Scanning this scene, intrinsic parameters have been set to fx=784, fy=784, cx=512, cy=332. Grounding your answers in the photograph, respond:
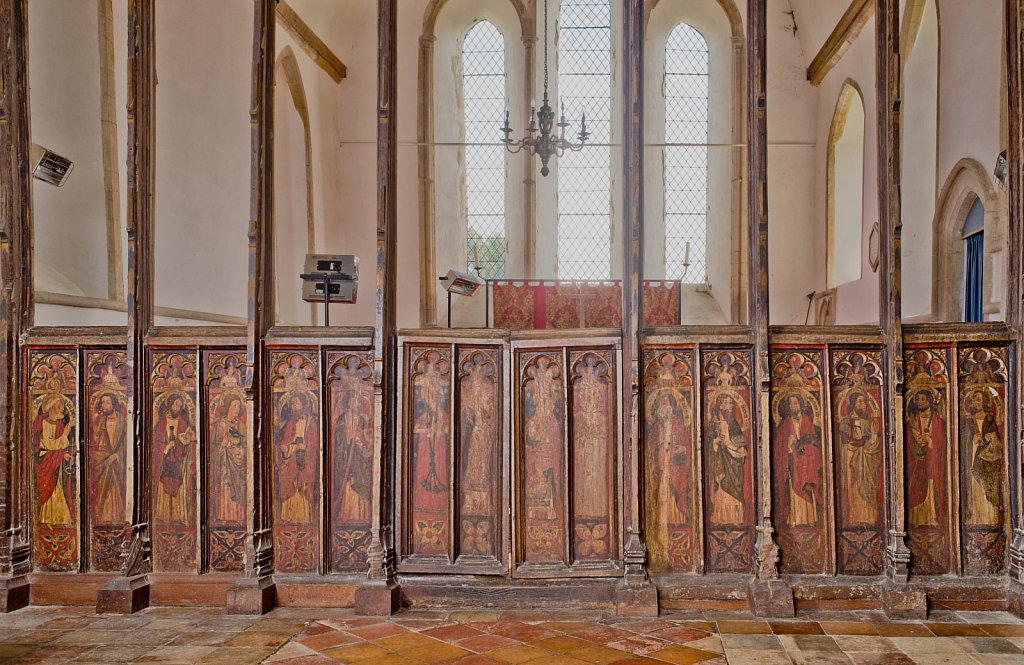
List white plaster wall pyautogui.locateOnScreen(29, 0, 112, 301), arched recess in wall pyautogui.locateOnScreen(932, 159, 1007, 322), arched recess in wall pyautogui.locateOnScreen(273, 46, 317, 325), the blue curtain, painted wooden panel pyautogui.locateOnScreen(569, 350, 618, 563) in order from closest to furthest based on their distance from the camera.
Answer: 1. painted wooden panel pyautogui.locateOnScreen(569, 350, 618, 563)
2. white plaster wall pyautogui.locateOnScreen(29, 0, 112, 301)
3. arched recess in wall pyautogui.locateOnScreen(932, 159, 1007, 322)
4. the blue curtain
5. arched recess in wall pyautogui.locateOnScreen(273, 46, 317, 325)

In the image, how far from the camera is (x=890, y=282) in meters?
4.16

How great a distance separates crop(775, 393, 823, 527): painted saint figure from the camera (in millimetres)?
4199

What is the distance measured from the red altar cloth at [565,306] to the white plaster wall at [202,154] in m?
3.14

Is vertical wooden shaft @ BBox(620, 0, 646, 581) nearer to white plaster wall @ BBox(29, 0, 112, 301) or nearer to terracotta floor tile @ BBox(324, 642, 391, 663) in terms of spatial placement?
terracotta floor tile @ BBox(324, 642, 391, 663)

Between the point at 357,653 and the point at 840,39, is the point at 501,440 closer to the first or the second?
the point at 357,653

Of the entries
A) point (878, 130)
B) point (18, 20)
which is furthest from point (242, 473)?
point (878, 130)

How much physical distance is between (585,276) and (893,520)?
7.90 metres

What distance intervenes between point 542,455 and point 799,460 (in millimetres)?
1380

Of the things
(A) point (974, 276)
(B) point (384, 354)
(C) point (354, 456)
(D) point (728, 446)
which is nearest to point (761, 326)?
(D) point (728, 446)

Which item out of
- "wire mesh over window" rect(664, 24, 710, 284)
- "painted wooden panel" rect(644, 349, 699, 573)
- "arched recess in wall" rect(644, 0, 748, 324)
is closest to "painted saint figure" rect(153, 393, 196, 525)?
"painted wooden panel" rect(644, 349, 699, 573)

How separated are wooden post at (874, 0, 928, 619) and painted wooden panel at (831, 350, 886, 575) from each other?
5 cm

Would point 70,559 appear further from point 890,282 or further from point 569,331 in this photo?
point 890,282

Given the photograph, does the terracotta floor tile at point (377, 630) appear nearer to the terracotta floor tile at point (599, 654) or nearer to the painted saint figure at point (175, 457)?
the terracotta floor tile at point (599, 654)

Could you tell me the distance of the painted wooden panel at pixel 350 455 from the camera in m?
4.29
